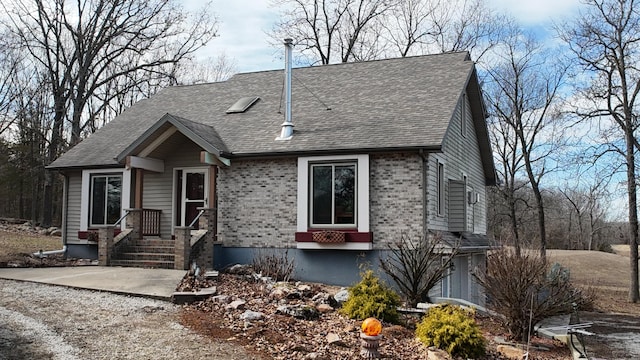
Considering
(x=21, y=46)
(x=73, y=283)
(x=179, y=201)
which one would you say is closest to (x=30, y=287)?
(x=73, y=283)

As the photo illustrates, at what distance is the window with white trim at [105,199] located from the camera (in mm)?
16297

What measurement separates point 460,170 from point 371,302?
8.55 meters


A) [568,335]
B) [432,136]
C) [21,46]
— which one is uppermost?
[21,46]

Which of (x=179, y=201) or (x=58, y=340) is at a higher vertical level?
(x=179, y=201)

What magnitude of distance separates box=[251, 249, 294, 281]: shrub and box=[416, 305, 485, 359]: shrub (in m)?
5.32

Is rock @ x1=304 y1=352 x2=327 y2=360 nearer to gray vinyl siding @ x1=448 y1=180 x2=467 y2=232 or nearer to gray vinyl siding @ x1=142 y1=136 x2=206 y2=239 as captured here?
gray vinyl siding @ x1=448 y1=180 x2=467 y2=232

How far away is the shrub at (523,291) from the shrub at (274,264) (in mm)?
4811

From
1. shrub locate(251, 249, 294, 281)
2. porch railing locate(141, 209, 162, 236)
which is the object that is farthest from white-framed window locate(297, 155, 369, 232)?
porch railing locate(141, 209, 162, 236)

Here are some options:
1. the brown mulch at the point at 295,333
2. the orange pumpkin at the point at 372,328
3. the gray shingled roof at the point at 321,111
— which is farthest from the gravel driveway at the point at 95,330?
the gray shingled roof at the point at 321,111

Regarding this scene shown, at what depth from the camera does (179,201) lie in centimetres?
1614

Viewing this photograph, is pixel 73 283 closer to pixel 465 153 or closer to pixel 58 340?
pixel 58 340

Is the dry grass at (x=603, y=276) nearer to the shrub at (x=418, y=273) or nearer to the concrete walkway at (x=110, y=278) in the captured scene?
the shrub at (x=418, y=273)

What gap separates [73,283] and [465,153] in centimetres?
1189

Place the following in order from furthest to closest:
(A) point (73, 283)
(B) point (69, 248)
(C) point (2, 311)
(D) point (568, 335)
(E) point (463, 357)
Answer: (B) point (69, 248)
(A) point (73, 283)
(D) point (568, 335)
(C) point (2, 311)
(E) point (463, 357)
